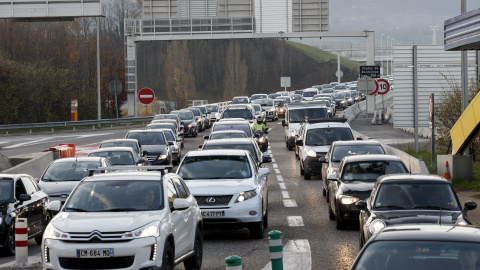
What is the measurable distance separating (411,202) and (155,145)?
21.3m

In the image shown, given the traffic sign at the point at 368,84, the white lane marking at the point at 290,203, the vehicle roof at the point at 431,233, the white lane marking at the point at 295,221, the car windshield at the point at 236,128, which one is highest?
the traffic sign at the point at 368,84

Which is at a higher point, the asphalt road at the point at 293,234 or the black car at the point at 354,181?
the black car at the point at 354,181

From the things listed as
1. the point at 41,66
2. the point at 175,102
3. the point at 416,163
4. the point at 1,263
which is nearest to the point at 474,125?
the point at 416,163

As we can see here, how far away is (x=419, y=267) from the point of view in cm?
704

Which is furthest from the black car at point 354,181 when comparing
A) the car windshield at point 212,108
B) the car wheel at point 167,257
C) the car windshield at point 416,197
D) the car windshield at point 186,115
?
the car windshield at point 212,108

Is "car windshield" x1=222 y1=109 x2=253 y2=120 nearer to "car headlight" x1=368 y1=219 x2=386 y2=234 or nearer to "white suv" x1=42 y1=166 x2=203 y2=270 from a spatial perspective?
"white suv" x1=42 y1=166 x2=203 y2=270

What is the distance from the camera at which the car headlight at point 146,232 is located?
36.7 feet

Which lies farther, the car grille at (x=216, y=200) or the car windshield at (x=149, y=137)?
the car windshield at (x=149, y=137)

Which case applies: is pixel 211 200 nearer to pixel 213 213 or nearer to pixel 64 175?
pixel 213 213

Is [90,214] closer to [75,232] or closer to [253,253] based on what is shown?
[75,232]

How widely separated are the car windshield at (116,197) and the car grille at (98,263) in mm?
1165

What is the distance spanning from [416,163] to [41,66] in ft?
168

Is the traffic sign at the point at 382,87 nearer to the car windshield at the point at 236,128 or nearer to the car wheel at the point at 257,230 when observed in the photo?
the car windshield at the point at 236,128

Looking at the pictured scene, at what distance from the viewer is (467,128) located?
2542 cm
